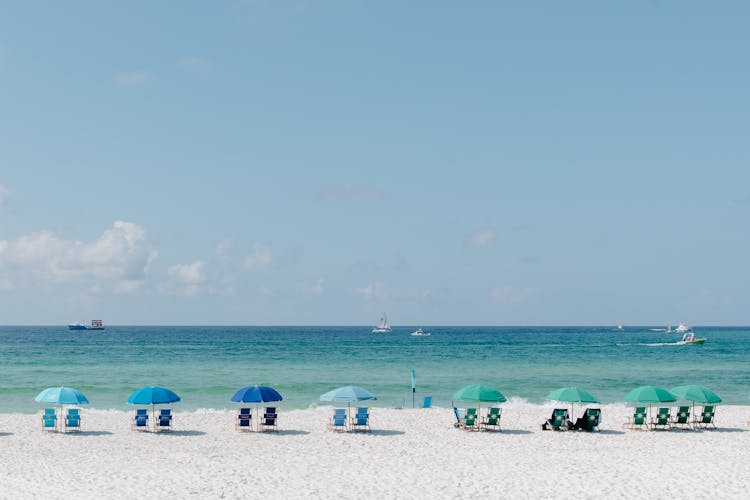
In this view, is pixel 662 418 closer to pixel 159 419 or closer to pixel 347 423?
pixel 347 423

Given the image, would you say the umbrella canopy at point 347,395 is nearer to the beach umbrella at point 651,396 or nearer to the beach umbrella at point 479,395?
the beach umbrella at point 479,395

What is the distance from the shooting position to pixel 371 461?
16875 millimetres

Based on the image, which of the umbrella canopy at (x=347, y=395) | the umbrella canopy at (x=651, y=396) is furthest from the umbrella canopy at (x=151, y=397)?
the umbrella canopy at (x=651, y=396)

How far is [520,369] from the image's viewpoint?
2270 inches

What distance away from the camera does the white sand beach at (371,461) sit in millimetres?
13898

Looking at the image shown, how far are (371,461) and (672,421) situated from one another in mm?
10916

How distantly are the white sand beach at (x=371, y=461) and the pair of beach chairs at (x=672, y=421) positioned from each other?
376 mm

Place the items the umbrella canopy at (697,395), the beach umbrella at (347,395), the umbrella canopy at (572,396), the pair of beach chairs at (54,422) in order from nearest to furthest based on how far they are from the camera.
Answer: the pair of beach chairs at (54,422) < the beach umbrella at (347,395) < the umbrella canopy at (572,396) < the umbrella canopy at (697,395)

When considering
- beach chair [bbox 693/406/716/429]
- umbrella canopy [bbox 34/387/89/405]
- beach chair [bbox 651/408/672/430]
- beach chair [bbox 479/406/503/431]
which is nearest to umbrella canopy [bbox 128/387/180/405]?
umbrella canopy [bbox 34/387/89/405]

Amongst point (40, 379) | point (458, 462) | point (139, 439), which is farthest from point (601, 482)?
point (40, 379)

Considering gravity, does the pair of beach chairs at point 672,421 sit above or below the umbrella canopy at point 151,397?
below

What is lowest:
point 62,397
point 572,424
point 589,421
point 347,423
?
point 347,423

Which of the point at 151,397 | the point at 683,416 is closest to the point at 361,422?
the point at 151,397

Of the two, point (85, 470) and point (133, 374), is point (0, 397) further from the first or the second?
point (85, 470)
